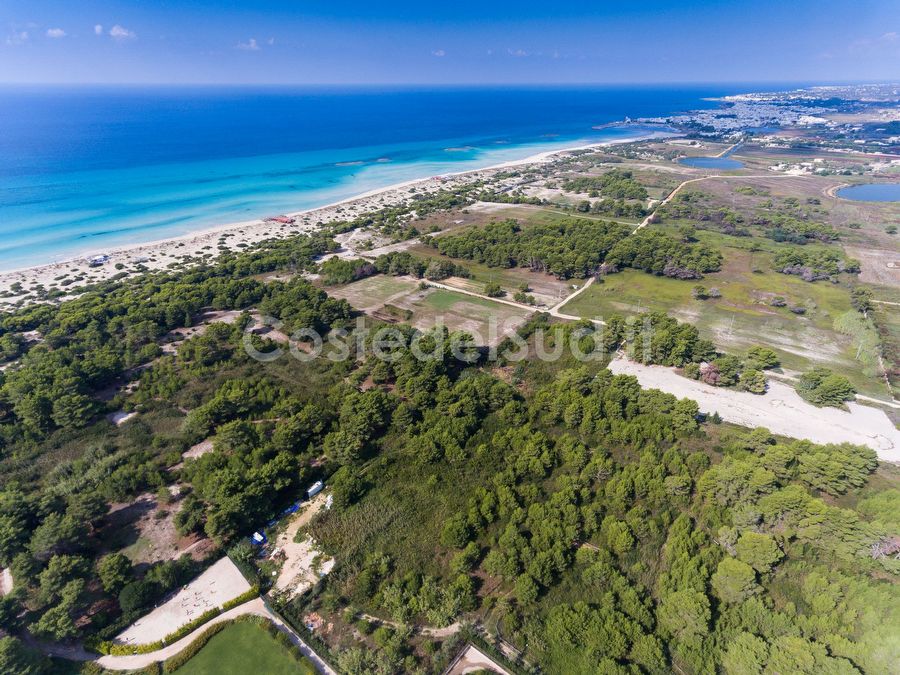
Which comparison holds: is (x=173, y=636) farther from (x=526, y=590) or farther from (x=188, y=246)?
(x=188, y=246)

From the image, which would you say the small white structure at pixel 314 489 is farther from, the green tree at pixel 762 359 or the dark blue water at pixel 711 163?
the dark blue water at pixel 711 163

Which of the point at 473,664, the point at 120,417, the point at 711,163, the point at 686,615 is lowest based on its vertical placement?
the point at 473,664

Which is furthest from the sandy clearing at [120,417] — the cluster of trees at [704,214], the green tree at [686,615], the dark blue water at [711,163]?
the dark blue water at [711,163]

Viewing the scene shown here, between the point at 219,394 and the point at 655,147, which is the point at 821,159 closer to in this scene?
the point at 655,147

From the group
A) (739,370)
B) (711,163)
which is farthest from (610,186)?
(739,370)

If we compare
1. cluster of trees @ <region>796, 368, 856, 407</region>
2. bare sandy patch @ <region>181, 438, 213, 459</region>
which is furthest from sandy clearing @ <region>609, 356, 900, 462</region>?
bare sandy patch @ <region>181, 438, 213, 459</region>

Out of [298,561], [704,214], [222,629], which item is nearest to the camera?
[222,629]

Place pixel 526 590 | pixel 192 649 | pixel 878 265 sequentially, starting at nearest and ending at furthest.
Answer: pixel 192 649
pixel 526 590
pixel 878 265
